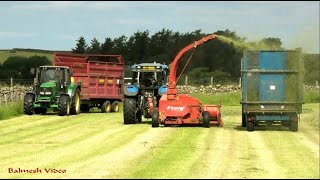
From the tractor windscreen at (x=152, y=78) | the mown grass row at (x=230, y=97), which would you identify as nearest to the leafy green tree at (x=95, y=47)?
the mown grass row at (x=230, y=97)

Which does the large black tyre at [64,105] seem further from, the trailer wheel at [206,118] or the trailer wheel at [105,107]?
the trailer wheel at [206,118]

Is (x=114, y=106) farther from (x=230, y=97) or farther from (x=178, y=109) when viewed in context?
(x=230, y=97)

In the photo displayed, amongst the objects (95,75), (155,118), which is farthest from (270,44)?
(95,75)

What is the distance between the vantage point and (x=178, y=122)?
20.3 m

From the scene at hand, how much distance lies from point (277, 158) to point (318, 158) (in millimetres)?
1737

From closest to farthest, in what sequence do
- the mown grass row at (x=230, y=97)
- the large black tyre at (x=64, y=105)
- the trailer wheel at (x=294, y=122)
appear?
the trailer wheel at (x=294, y=122), the large black tyre at (x=64, y=105), the mown grass row at (x=230, y=97)

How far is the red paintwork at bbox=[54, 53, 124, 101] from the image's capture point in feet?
102

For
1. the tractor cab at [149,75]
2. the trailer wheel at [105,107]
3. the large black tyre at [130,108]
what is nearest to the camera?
the large black tyre at [130,108]

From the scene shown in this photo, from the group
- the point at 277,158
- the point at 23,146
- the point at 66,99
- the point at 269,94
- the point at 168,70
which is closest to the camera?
the point at 277,158

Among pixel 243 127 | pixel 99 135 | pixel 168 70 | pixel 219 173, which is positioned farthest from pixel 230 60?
pixel 219 173

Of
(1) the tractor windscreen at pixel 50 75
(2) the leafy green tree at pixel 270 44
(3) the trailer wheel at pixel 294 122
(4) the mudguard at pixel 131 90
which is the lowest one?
(3) the trailer wheel at pixel 294 122

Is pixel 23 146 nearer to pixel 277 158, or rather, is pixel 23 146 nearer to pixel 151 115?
pixel 277 158

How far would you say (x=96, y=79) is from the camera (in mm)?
31281

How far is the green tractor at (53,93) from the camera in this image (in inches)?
1103
